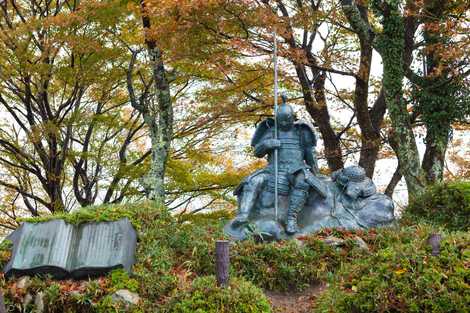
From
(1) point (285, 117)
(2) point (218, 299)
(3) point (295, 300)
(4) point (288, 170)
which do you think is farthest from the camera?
(1) point (285, 117)

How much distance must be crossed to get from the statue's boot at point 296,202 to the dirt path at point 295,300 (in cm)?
121

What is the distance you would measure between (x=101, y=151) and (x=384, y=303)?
33.5 ft

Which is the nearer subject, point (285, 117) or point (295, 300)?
point (295, 300)

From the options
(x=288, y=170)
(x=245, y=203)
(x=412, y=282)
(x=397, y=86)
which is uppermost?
(x=397, y=86)

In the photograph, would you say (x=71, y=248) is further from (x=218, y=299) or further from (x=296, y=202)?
(x=296, y=202)

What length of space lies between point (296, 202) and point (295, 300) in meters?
1.70

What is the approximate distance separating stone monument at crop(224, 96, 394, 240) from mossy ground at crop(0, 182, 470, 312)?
1.24 feet

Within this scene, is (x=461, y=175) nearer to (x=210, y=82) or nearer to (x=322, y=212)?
(x=210, y=82)

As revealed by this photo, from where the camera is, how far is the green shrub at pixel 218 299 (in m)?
5.32

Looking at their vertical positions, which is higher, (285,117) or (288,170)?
(285,117)

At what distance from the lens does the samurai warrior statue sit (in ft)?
26.4

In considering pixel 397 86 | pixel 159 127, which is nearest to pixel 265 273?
pixel 159 127

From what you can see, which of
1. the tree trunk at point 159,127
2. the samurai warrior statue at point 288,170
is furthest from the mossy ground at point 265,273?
the tree trunk at point 159,127

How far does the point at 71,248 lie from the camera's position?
6871 mm
